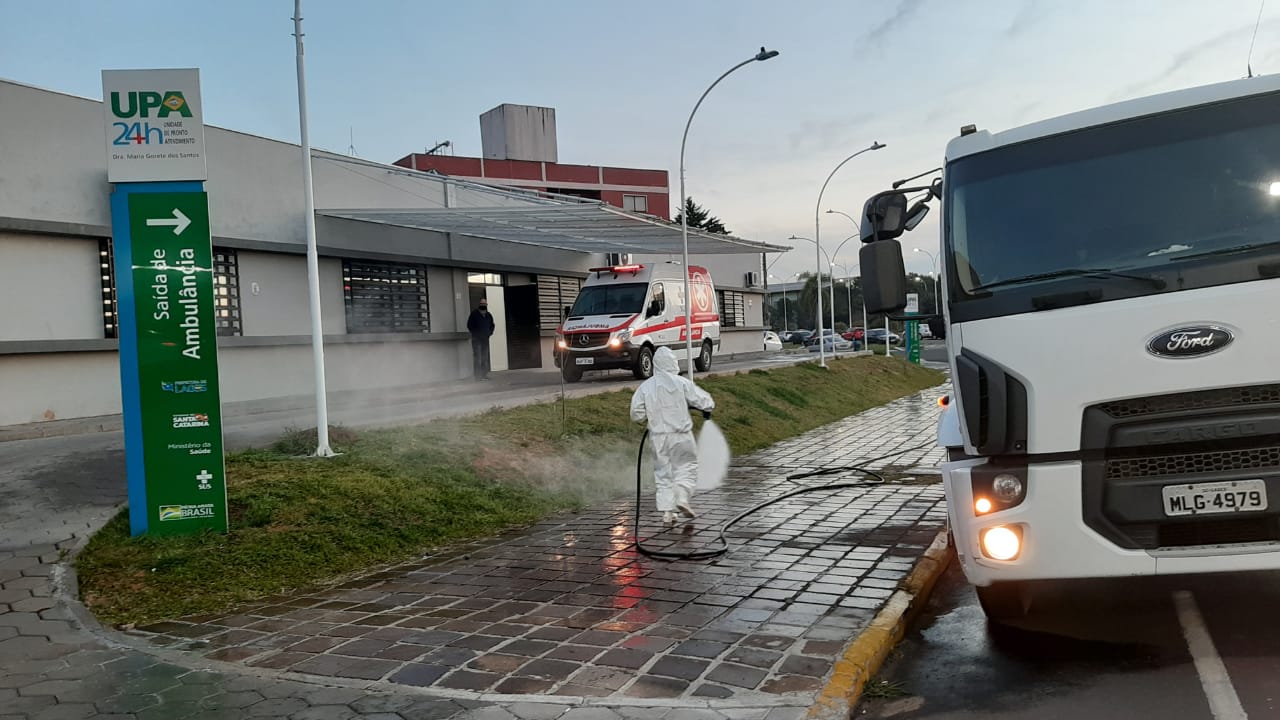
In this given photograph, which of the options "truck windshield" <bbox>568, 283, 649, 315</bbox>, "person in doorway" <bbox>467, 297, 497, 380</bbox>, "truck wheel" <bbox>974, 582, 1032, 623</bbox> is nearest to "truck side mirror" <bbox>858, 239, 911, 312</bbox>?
"truck wheel" <bbox>974, 582, 1032, 623</bbox>

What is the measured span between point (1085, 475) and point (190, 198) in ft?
21.4

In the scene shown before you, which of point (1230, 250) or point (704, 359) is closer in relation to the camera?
point (1230, 250)

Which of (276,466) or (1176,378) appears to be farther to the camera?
(276,466)

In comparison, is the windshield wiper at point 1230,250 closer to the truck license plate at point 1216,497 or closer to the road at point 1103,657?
the truck license plate at point 1216,497

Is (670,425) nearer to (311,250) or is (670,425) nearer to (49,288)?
(311,250)

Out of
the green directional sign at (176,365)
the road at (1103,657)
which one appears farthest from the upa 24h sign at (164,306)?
the road at (1103,657)

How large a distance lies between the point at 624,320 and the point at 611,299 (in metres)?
1.01

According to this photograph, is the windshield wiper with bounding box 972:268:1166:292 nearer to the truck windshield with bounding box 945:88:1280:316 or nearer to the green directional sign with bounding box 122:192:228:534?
the truck windshield with bounding box 945:88:1280:316

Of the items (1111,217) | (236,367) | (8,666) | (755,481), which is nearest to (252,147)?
(236,367)

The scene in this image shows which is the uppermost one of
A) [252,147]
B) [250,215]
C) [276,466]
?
[252,147]

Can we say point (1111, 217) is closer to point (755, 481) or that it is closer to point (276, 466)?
point (755, 481)

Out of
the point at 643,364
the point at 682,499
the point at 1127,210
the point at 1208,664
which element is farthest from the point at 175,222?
the point at 643,364

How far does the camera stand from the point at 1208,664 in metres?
4.16

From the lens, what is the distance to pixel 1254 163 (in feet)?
13.9
